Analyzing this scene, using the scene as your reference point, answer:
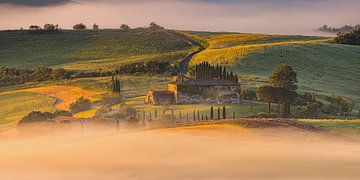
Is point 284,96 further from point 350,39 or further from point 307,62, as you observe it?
point 350,39

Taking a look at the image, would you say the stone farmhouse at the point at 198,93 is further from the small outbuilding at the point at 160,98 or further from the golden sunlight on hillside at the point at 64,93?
the golden sunlight on hillside at the point at 64,93

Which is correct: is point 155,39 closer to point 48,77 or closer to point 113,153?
point 48,77

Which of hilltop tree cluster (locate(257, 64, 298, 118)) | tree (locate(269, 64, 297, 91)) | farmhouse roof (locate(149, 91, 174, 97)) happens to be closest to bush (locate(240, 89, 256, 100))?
hilltop tree cluster (locate(257, 64, 298, 118))

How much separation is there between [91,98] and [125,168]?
2341 inches

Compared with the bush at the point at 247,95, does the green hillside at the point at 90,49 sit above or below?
above

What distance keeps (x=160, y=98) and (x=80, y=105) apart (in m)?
10.5

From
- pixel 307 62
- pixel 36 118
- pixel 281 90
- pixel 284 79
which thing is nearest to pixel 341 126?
pixel 36 118

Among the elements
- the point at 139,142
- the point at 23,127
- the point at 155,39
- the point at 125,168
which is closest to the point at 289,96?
the point at 23,127

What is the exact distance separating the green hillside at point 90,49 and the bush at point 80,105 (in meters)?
49.6

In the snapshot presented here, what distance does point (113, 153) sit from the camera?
40.8 m

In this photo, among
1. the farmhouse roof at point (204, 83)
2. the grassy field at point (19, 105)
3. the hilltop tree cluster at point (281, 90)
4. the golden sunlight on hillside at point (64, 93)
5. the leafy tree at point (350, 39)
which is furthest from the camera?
the leafy tree at point (350, 39)

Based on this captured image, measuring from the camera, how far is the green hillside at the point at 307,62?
115125 millimetres

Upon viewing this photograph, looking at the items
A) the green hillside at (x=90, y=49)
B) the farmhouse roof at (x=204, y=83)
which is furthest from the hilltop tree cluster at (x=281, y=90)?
the green hillside at (x=90, y=49)

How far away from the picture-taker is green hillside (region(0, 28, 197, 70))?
156000mm
